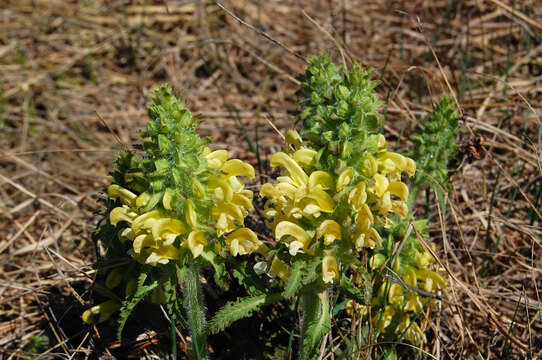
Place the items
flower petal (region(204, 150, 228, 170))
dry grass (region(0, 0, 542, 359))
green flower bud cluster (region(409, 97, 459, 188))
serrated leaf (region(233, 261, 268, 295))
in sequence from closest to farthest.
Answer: flower petal (region(204, 150, 228, 170)), serrated leaf (region(233, 261, 268, 295)), green flower bud cluster (region(409, 97, 459, 188)), dry grass (region(0, 0, 542, 359))

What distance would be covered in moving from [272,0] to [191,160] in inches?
184

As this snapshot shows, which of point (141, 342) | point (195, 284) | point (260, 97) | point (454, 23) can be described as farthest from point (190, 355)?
point (454, 23)

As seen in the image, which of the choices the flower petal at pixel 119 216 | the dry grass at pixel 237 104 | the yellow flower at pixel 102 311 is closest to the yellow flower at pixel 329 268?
the flower petal at pixel 119 216

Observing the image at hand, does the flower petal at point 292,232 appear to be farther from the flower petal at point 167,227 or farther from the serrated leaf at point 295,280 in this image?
the flower petal at point 167,227

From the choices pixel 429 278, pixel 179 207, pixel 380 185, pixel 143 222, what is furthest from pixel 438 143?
pixel 143 222

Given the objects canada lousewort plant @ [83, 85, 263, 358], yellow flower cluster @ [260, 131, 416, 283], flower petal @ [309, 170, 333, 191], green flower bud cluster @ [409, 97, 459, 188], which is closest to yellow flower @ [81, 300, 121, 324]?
canada lousewort plant @ [83, 85, 263, 358]

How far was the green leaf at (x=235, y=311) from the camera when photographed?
77.5 inches

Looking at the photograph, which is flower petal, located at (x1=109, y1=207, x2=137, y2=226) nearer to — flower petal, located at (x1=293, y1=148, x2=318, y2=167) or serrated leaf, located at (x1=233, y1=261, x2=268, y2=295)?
serrated leaf, located at (x1=233, y1=261, x2=268, y2=295)

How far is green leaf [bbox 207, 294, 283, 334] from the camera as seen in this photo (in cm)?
197

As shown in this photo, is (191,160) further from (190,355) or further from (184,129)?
(190,355)

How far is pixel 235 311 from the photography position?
203 centimetres

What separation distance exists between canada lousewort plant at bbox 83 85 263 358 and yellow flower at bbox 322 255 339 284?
1.04 ft

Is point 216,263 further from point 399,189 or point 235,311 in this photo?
point 399,189

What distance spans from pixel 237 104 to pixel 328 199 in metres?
3.15
